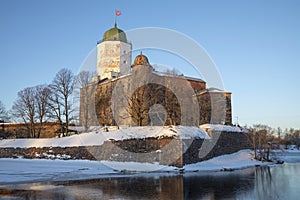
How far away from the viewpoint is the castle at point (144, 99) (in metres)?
37.8

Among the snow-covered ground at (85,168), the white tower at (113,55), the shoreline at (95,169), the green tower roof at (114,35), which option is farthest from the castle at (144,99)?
the shoreline at (95,169)

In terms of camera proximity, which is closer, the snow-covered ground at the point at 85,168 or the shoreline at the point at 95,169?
the shoreline at the point at 95,169

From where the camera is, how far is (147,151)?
2727 centimetres

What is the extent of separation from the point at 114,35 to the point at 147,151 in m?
30.8

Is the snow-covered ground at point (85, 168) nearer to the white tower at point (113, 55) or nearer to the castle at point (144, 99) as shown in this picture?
the castle at point (144, 99)

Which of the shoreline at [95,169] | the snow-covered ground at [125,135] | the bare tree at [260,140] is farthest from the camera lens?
the bare tree at [260,140]

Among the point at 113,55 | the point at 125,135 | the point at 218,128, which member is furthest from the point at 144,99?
the point at 113,55

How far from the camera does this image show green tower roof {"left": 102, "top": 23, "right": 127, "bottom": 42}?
52562 mm

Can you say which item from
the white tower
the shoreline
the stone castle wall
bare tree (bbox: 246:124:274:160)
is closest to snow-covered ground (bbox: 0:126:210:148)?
the stone castle wall

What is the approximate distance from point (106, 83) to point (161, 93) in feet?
42.8

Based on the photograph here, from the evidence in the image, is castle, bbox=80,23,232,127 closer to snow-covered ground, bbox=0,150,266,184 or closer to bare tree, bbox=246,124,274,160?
bare tree, bbox=246,124,274,160

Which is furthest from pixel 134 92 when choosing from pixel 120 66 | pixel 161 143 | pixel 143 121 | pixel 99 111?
pixel 120 66

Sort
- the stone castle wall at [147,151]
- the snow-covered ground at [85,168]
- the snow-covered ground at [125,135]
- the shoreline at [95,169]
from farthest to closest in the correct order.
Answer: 1. the snow-covered ground at [125,135]
2. the stone castle wall at [147,151]
3. the snow-covered ground at [85,168]
4. the shoreline at [95,169]

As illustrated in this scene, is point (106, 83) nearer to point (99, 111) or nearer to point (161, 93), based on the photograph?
point (99, 111)
